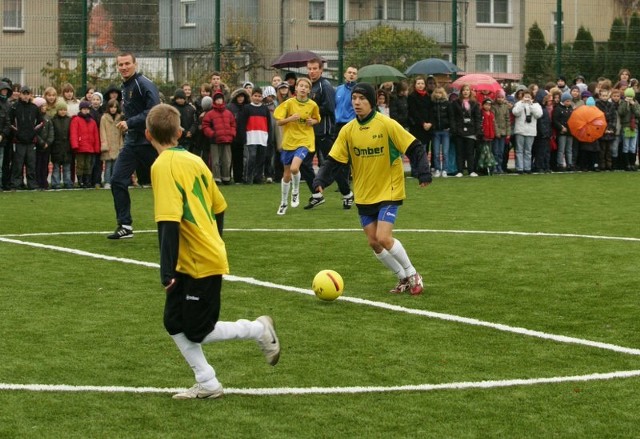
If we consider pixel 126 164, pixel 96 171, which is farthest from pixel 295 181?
pixel 96 171

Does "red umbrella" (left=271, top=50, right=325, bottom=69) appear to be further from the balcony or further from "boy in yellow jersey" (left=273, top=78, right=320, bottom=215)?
the balcony

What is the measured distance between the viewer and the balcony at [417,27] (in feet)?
128

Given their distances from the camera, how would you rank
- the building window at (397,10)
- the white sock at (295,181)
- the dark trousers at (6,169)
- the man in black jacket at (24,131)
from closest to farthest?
the white sock at (295,181) < the man in black jacket at (24,131) < the dark trousers at (6,169) < the building window at (397,10)

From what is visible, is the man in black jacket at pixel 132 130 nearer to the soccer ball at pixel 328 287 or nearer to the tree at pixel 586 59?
the soccer ball at pixel 328 287

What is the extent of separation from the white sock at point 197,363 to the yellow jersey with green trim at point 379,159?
4.24 m

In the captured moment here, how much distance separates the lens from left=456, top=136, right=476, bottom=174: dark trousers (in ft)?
87.5

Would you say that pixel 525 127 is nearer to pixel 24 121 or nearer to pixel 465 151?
pixel 465 151

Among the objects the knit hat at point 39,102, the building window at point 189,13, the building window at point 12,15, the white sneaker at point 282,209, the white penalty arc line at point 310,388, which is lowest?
the white penalty arc line at point 310,388

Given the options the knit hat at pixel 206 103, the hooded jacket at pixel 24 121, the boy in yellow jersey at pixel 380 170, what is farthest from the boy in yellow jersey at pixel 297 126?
the boy in yellow jersey at pixel 380 170

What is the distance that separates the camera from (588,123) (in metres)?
27.4

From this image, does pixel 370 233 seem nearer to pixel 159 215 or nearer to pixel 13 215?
pixel 159 215

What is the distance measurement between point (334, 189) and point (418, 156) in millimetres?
11906

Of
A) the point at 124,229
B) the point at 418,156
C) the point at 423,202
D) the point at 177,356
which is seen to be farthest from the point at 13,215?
the point at 177,356

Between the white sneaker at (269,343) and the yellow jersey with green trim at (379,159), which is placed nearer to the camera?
the white sneaker at (269,343)
